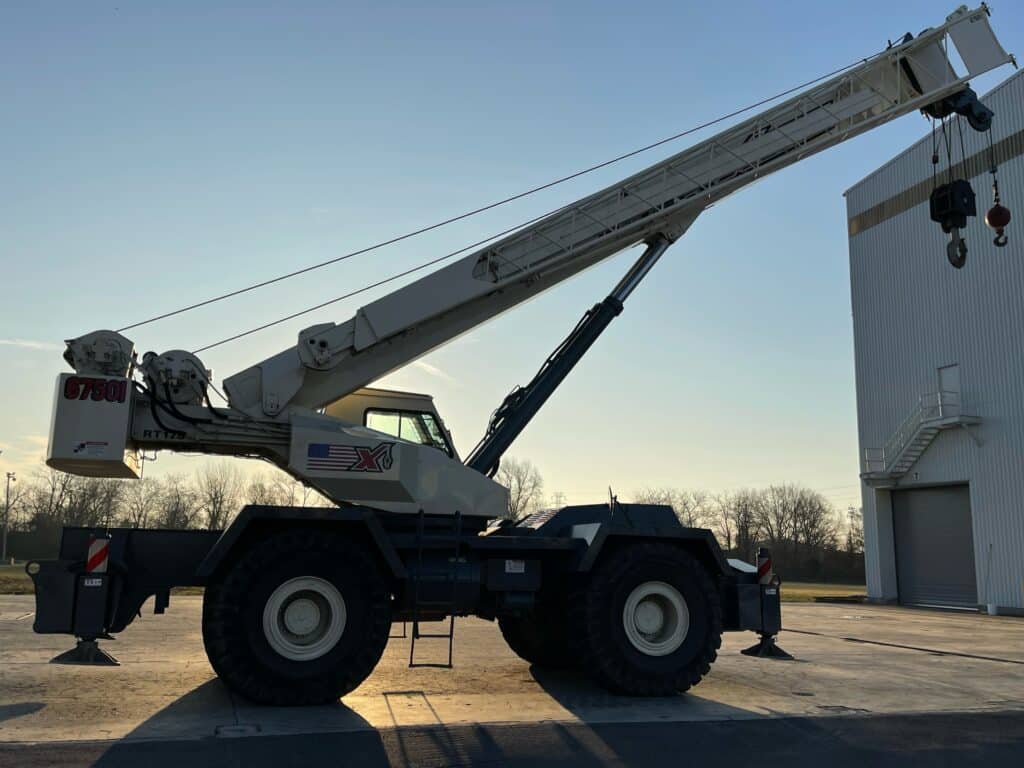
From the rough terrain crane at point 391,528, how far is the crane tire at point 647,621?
0.02 meters

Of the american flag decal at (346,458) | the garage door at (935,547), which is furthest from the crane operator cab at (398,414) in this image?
the garage door at (935,547)

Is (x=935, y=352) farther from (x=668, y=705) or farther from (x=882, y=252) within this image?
(x=668, y=705)

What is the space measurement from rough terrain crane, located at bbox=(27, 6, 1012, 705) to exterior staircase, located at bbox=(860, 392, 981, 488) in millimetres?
19769

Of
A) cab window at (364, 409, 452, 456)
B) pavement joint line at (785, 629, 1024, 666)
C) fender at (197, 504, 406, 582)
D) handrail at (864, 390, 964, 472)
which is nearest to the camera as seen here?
fender at (197, 504, 406, 582)

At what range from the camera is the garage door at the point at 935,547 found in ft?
96.6

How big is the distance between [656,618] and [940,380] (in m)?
24.9

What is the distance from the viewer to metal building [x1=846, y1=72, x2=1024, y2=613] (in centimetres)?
2781

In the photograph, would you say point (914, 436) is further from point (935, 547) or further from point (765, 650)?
point (765, 650)

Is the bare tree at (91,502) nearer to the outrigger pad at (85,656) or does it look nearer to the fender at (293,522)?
the outrigger pad at (85,656)

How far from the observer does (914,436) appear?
3072cm

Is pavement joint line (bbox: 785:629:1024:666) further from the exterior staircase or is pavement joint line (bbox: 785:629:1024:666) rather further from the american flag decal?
the exterior staircase

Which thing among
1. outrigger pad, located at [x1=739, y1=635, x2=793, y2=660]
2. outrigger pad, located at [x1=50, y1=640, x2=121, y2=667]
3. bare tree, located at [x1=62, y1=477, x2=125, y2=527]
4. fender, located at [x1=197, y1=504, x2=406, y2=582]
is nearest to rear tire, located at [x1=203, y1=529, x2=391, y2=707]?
fender, located at [x1=197, y1=504, x2=406, y2=582]

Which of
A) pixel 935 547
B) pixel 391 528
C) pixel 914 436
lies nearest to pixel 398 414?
pixel 391 528

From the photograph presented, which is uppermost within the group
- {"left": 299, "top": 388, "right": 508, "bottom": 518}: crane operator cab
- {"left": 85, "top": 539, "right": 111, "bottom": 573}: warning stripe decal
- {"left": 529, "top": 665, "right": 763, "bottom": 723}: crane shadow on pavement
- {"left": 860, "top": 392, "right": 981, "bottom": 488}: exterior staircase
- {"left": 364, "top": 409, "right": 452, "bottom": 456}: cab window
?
{"left": 860, "top": 392, "right": 981, "bottom": 488}: exterior staircase
